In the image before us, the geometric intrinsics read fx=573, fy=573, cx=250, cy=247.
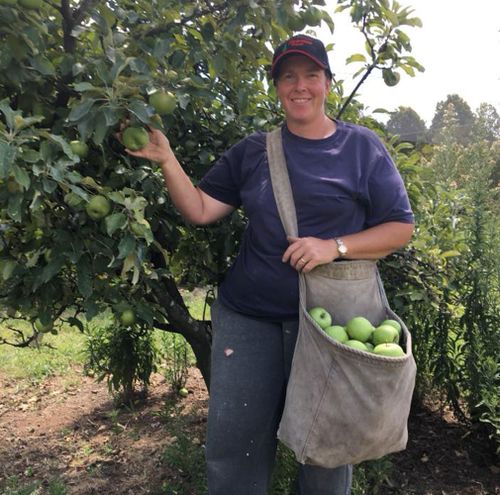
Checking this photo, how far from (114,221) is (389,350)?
33.2 inches

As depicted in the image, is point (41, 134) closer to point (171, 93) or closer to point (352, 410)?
point (171, 93)

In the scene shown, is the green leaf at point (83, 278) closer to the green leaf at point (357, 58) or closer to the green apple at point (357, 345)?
the green apple at point (357, 345)

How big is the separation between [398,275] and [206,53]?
1.38m

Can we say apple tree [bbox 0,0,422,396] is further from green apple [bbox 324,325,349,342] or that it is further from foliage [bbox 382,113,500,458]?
foliage [bbox 382,113,500,458]

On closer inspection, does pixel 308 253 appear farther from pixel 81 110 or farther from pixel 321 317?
pixel 81 110

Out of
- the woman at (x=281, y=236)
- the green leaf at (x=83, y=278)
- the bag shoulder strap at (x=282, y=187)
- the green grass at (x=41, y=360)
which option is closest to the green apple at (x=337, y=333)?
the woman at (x=281, y=236)

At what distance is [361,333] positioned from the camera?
1.70m

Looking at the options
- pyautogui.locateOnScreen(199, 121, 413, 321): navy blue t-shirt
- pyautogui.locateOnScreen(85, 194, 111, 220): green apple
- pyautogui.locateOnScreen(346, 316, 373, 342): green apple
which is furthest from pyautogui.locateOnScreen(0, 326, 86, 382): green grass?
pyautogui.locateOnScreen(346, 316, 373, 342): green apple

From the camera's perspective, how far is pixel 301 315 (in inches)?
66.4

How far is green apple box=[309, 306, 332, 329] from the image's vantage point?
5.62 feet

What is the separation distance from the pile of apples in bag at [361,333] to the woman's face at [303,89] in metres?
0.63

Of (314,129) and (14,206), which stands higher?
(314,129)

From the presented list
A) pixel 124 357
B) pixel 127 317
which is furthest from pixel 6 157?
pixel 124 357

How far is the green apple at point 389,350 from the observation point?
162 centimetres
